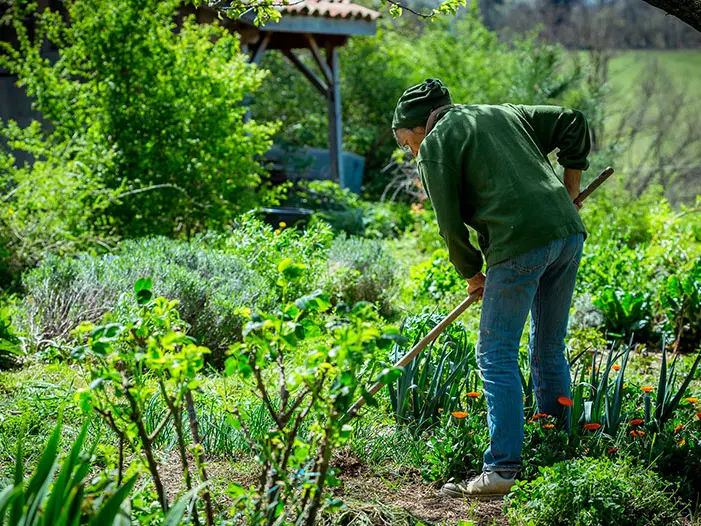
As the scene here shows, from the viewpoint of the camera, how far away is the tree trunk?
127 inches

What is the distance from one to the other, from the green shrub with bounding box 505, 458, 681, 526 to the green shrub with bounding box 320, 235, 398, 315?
3.50 m

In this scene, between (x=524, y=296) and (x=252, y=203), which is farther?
(x=252, y=203)

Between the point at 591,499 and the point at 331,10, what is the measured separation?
32.6ft

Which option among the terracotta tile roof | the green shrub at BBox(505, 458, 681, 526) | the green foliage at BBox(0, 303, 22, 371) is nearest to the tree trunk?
the green shrub at BBox(505, 458, 681, 526)

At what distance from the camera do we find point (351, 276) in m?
6.91

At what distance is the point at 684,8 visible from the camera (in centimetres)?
325

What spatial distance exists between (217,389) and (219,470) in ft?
3.92

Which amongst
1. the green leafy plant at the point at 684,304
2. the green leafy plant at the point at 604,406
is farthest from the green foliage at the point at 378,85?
the green leafy plant at the point at 604,406

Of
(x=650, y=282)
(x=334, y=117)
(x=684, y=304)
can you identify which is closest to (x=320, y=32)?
(x=334, y=117)

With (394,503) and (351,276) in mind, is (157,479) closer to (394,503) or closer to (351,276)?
(394,503)

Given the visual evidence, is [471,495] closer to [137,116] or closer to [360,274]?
[360,274]

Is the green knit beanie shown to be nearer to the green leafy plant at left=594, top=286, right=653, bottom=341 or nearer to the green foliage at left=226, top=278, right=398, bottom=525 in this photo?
the green foliage at left=226, top=278, right=398, bottom=525

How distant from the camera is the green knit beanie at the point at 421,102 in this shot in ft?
11.2

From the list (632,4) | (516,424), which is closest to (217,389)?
(516,424)
